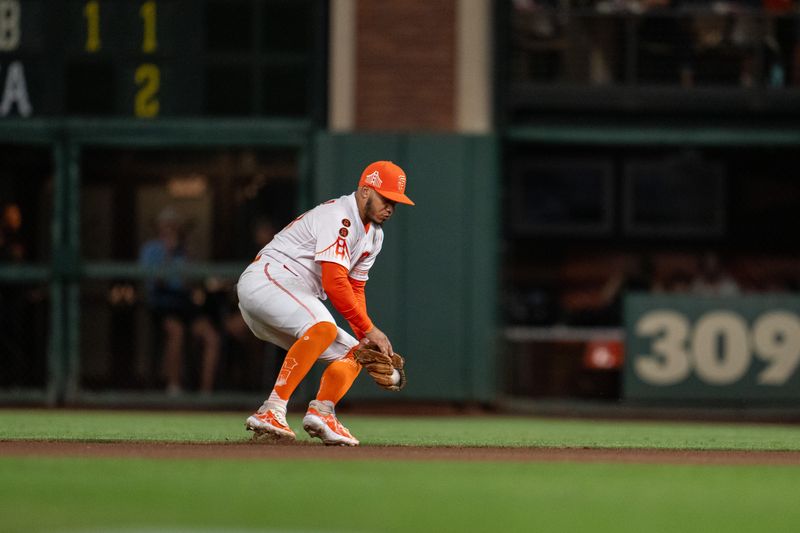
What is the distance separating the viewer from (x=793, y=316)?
54.6 feet

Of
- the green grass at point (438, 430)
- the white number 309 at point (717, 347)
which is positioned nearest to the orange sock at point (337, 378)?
the green grass at point (438, 430)

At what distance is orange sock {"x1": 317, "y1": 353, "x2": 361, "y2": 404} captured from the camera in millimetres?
9705

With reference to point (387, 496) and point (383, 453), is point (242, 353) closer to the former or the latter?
point (383, 453)

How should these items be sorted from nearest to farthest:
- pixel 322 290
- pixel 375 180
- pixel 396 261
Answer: pixel 375 180, pixel 322 290, pixel 396 261

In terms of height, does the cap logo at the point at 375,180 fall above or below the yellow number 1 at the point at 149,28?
below

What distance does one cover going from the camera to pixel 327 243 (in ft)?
30.6

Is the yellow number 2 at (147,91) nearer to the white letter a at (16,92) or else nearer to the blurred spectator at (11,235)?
the white letter a at (16,92)

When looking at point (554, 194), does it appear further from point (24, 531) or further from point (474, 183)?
point (24, 531)

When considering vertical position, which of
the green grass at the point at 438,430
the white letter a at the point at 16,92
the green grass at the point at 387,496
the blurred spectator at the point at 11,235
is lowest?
the green grass at the point at 438,430

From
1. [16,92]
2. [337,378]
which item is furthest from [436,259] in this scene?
[337,378]

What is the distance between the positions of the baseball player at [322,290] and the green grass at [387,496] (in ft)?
4.46

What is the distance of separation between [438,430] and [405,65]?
5143 mm

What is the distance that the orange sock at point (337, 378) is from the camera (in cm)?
971

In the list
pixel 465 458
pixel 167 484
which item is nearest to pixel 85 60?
pixel 465 458
